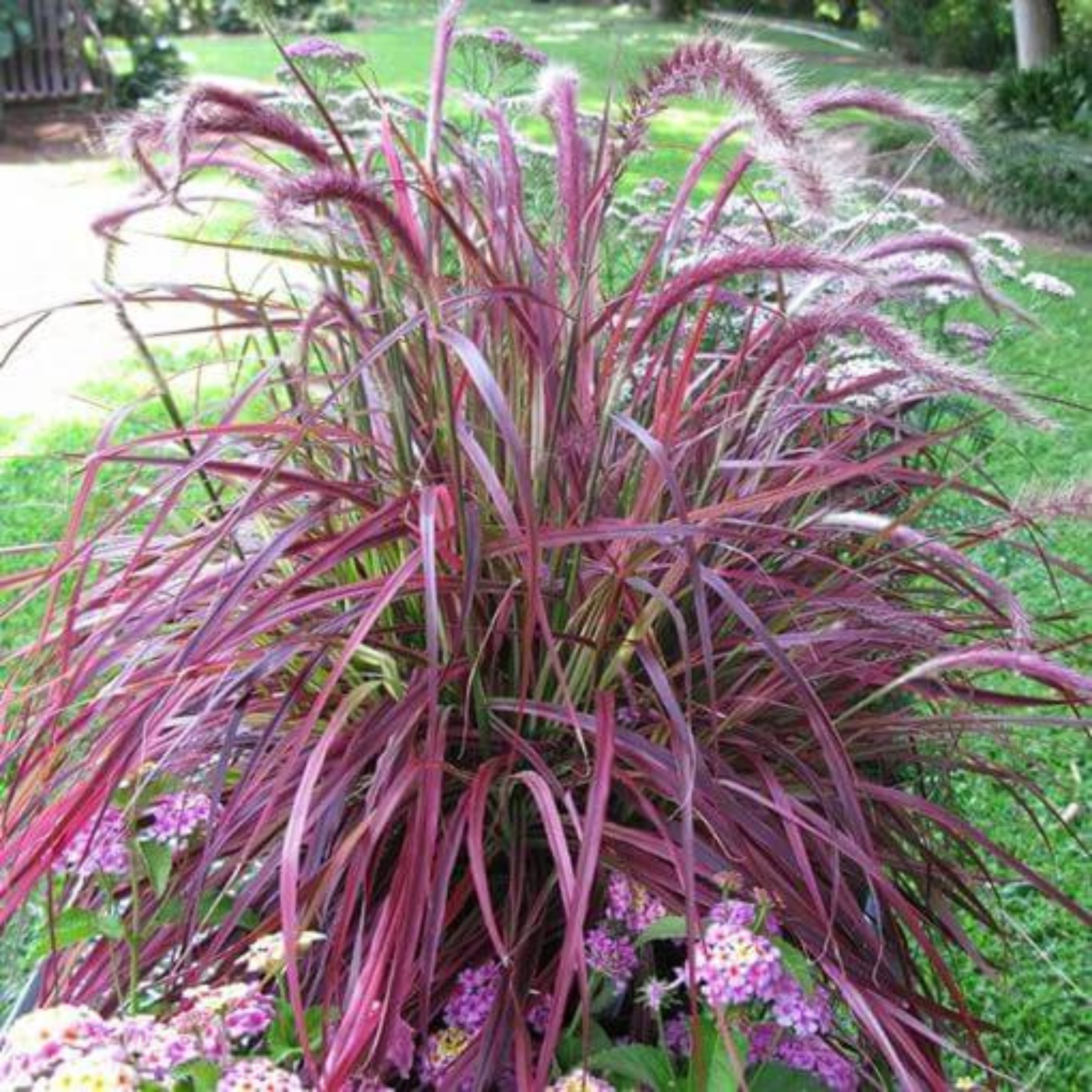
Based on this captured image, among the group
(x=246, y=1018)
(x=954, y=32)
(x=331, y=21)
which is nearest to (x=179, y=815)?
(x=246, y=1018)

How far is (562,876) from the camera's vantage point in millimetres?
1278

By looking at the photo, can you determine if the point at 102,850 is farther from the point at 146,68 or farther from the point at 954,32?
the point at 954,32

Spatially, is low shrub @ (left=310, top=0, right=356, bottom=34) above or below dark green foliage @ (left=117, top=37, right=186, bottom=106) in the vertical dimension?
below

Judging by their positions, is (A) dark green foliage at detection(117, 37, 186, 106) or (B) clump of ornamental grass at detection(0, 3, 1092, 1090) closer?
(B) clump of ornamental grass at detection(0, 3, 1092, 1090)

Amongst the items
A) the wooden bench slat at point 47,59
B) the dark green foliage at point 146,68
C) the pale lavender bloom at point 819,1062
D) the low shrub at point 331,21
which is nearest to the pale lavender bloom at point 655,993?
the pale lavender bloom at point 819,1062

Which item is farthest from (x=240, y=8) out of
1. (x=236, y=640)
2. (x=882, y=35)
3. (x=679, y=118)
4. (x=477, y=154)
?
(x=882, y=35)

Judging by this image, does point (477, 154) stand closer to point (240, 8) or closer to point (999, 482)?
point (240, 8)

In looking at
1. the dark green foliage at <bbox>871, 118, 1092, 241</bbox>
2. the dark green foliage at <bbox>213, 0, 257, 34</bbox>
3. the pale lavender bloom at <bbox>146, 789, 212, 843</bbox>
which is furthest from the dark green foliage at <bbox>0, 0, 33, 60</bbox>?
the dark green foliage at <bbox>213, 0, 257, 34</bbox>

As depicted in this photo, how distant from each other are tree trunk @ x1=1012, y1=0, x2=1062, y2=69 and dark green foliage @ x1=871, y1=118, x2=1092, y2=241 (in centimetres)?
257

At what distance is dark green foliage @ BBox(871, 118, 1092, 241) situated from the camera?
341 inches

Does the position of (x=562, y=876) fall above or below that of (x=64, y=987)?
above

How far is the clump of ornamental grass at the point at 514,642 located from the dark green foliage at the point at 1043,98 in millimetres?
9485

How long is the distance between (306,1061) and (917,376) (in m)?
0.97

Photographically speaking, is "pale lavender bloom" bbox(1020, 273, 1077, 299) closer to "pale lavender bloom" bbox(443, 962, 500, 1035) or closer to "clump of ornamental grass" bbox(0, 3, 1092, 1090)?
"clump of ornamental grass" bbox(0, 3, 1092, 1090)
